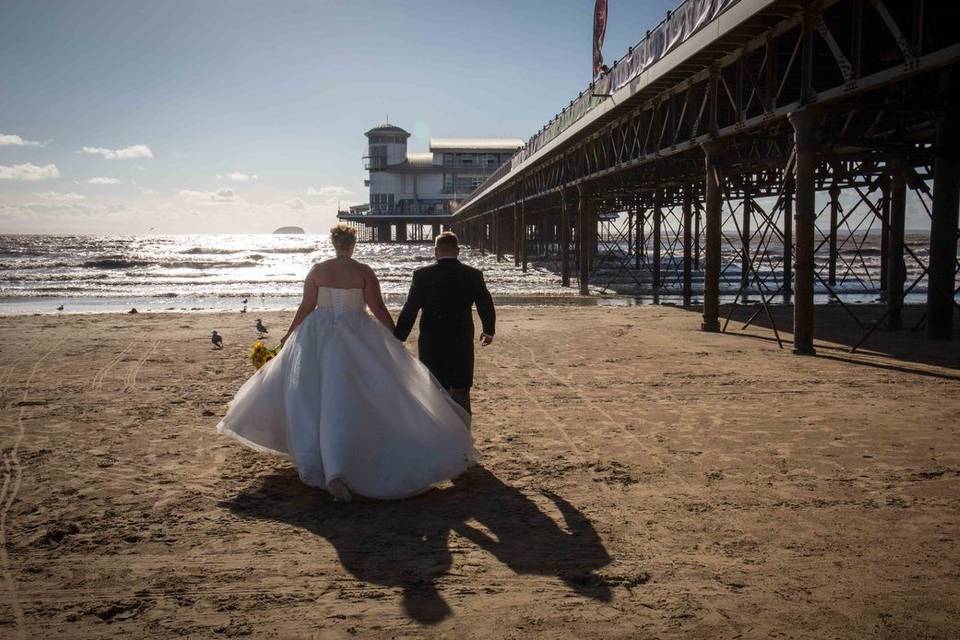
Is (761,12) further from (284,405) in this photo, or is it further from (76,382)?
(76,382)

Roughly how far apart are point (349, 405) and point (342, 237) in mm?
1194

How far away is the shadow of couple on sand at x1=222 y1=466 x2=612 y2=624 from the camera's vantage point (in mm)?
3541

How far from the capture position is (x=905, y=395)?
756cm

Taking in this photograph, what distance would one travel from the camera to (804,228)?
1038 cm

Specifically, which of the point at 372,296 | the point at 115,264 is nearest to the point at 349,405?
the point at 372,296

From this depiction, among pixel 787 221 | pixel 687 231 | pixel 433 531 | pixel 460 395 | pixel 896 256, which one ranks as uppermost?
pixel 787 221

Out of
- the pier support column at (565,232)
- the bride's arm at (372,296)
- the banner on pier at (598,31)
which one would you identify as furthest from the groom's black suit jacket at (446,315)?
the pier support column at (565,232)

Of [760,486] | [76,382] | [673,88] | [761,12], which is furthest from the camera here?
[673,88]

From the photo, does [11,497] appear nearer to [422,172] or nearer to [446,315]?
[446,315]

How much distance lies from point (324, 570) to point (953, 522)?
364 centimetres

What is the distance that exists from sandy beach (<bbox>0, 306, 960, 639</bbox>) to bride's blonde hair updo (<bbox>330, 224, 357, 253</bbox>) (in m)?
1.73

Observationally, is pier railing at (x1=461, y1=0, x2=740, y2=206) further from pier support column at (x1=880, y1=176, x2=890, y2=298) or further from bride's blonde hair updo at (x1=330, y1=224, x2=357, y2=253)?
bride's blonde hair updo at (x1=330, y1=224, x2=357, y2=253)

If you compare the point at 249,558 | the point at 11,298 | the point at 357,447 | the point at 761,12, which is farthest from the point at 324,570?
the point at 11,298

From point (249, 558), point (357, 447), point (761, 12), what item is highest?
point (761, 12)
